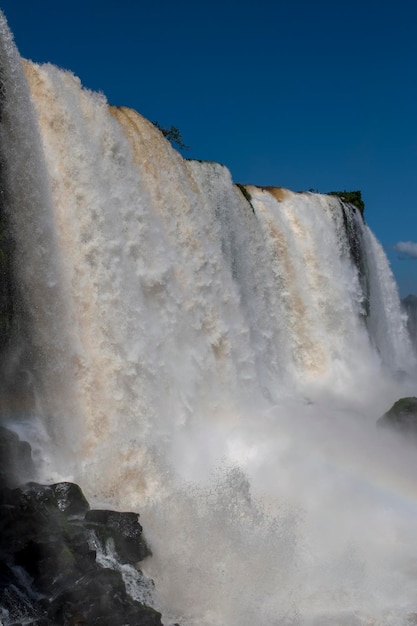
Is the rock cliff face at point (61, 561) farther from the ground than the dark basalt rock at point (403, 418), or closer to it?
closer to it

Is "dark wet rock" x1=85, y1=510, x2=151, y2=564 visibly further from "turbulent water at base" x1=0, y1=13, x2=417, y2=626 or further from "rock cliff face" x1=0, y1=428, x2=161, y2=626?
"turbulent water at base" x1=0, y1=13, x2=417, y2=626

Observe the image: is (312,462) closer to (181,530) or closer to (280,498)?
(280,498)

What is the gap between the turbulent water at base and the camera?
9.70 meters

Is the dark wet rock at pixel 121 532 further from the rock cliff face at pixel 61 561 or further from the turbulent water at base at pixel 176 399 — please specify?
the turbulent water at base at pixel 176 399

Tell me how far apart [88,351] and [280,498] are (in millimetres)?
3544

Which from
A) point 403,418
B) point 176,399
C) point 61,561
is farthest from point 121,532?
point 403,418

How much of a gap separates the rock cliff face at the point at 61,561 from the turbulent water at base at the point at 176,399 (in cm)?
75

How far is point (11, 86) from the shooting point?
35.6 feet

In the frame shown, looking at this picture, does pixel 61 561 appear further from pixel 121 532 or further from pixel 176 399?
pixel 176 399

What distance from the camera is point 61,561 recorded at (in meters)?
8.11

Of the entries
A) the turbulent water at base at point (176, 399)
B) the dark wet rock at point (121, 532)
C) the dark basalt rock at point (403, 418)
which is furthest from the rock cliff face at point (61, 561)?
the dark basalt rock at point (403, 418)

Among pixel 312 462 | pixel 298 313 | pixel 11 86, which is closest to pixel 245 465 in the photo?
pixel 312 462

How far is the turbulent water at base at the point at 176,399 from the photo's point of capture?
970 centimetres

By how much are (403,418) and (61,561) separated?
9.78 metres
